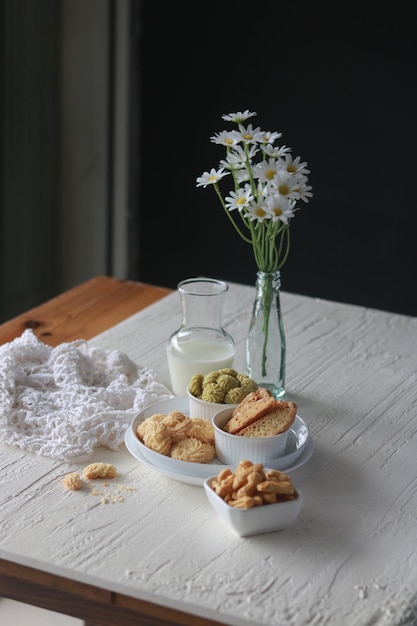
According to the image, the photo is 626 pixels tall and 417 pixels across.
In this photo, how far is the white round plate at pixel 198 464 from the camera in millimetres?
1370

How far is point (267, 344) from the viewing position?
1.68 meters

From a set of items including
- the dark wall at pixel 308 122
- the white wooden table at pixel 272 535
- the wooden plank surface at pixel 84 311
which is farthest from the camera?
the dark wall at pixel 308 122

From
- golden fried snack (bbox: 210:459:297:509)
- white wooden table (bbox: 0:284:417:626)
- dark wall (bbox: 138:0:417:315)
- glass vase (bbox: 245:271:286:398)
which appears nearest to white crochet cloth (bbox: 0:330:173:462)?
white wooden table (bbox: 0:284:417:626)

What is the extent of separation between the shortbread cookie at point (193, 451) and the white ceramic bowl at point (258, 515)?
0.39ft

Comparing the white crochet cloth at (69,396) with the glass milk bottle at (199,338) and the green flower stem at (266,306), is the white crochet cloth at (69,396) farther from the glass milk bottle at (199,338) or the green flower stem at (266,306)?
the green flower stem at (266,306)

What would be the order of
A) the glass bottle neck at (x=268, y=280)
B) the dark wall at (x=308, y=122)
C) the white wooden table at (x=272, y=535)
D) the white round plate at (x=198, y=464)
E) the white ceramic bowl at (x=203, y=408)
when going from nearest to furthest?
the white wooden table at (x=272, y=535) → the white round plate at (x=198, y=464) → the white ceramic bowl at (x=203, y=408) → the glass bottle neck at (x=268, y=280) → the dark wall at (x=308, y=122)

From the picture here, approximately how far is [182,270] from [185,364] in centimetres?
209

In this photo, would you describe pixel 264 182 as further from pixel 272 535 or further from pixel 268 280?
pixel 272 535

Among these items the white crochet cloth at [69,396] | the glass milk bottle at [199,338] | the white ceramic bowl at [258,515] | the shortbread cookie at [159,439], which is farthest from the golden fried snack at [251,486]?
the glass milk bottle at [199,338]

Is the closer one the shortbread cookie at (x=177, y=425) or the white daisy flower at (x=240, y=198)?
the shortbread cookie at (x=177, y=425)

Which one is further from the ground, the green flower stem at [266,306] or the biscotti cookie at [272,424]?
the green flower stem at [266,306]

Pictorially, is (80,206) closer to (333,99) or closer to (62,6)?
(62,6)

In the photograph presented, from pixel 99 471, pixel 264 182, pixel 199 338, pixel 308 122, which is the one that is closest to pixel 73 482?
pixel 99 471

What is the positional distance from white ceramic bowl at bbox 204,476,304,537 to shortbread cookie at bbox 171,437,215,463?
0.12 m
